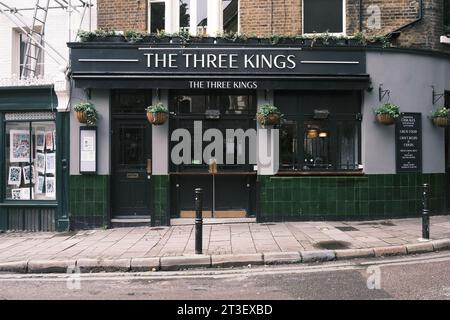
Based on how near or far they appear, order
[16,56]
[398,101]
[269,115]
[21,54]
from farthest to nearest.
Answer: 1. [21,54]
2. [16,56]
3. [398,101]
4. [269,115]

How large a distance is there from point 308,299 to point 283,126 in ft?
20.5

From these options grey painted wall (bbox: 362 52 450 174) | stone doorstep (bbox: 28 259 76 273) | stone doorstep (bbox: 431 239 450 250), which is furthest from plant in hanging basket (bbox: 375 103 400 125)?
stone doorstep (bbox: 28 259 76 273)

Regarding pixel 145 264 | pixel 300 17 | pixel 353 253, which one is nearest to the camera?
pixel 145 264

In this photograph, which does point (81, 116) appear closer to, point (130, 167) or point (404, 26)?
point (130, 167)

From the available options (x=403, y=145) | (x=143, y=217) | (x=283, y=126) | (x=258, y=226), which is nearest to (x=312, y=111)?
(x=283, y=126)

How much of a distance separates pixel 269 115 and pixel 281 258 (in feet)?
13.5

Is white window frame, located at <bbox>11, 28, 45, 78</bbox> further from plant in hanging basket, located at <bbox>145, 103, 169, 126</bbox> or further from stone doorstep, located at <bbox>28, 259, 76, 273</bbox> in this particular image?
stone doorstep, located at <bbox>28, 259, 76, 273</bbox>

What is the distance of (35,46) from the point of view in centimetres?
1214

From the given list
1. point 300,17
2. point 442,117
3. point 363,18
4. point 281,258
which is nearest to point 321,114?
point 300,17

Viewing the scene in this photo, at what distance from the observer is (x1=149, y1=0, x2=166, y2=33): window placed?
12023 millimetres

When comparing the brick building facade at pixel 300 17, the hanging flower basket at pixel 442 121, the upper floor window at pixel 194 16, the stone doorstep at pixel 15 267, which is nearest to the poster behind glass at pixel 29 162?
the brick building facade at pixel 300 17

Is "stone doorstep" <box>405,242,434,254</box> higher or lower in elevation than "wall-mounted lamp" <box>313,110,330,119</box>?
lower

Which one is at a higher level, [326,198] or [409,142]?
[409,142]

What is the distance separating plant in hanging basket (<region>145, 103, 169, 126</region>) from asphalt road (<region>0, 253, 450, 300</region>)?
4.41m
